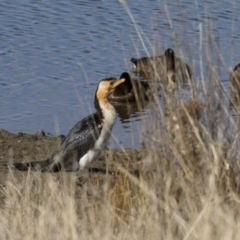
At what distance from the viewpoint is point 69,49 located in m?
15.3

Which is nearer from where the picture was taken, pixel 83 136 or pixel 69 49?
pixel 83 136

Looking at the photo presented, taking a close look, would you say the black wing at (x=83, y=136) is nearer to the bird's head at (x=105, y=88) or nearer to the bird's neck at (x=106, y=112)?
the bird's neck at (x=106, y=112)

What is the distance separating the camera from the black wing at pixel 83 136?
930 cm

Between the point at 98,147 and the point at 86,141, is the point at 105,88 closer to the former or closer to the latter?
the point at 86,141

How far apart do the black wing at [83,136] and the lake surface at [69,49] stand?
0.92 metres

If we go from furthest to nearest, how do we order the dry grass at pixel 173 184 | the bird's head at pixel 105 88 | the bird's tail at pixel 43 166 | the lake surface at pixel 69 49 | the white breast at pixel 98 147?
the lake surface at pixel 69 49 < the bird's head at pixel 105 88 < the white breast at pixel 98 147 < the bird's tail at pixel 43 166 < the dry grass at pixel 173 184

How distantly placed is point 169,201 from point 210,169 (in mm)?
347

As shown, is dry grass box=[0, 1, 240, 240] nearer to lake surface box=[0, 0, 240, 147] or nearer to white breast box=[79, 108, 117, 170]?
white breast box=[79, 108, 117, 170]

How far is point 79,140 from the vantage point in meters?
9.34

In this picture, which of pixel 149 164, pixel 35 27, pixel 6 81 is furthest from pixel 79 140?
pixel 35 27

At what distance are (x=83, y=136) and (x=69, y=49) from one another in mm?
6130

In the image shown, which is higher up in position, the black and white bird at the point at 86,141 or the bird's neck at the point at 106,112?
the bird's neck at the point at 106,112

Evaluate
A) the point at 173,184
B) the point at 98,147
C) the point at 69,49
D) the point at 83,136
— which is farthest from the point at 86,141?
the point at 69,49

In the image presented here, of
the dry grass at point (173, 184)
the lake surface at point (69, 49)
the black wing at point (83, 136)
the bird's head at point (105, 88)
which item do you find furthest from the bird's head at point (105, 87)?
the dry grass at point (173, 184)
